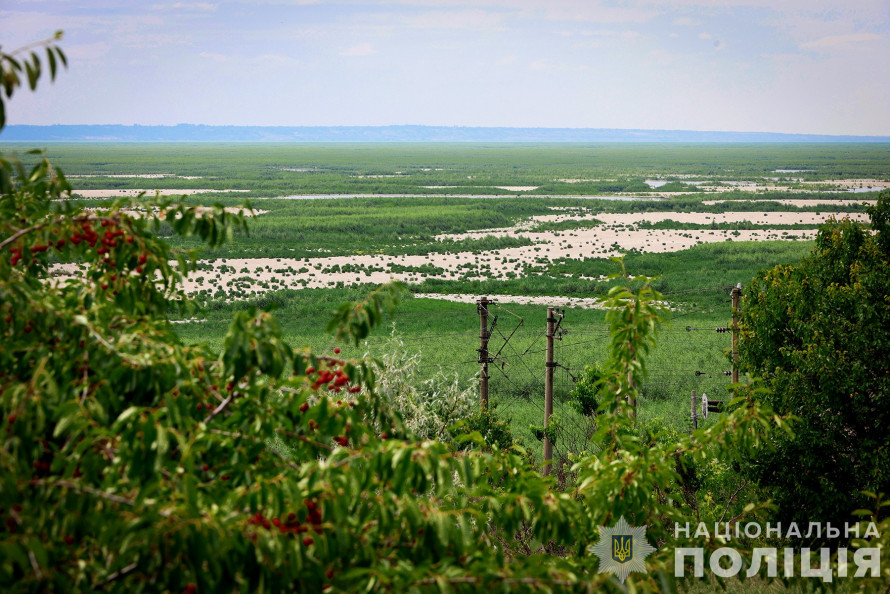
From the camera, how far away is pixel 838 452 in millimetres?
12172

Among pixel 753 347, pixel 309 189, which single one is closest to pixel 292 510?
pixel 753 347

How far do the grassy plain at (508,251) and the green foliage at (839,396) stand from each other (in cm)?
708

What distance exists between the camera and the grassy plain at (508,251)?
94.5ft

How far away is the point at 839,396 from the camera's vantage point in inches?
474

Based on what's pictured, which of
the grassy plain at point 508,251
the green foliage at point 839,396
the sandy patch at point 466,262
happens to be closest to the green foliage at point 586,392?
the green foliage at point 839,396

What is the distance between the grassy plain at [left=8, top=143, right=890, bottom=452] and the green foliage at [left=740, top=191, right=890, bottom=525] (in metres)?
7.08

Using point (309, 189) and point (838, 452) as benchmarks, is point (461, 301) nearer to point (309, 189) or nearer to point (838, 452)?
point (838, 452)

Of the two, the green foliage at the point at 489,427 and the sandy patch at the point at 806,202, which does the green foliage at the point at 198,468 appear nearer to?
the green foliage at the point at 489,427

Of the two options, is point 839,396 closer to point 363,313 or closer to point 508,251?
point 363,313

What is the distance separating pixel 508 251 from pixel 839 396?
48811 mm

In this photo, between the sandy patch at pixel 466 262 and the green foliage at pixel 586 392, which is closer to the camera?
the green foliage at pixel 586 392

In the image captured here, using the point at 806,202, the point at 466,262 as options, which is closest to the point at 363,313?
the point at 466,262

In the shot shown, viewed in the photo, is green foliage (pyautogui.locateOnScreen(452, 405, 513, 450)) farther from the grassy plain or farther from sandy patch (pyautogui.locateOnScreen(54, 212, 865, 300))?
sandy patch (pyautogui.locateOnScreen(54, 212, 865, 300))

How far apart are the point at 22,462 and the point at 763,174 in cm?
17505
